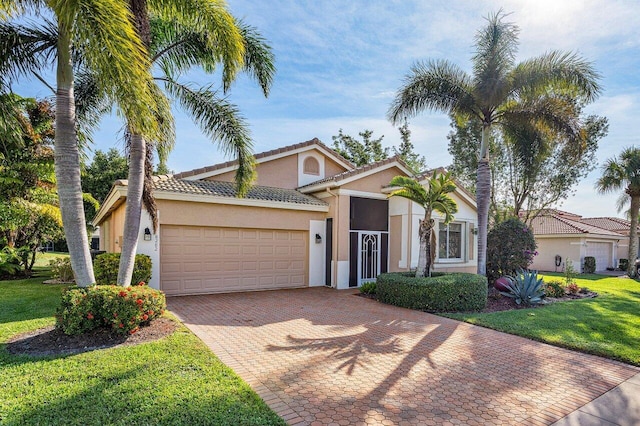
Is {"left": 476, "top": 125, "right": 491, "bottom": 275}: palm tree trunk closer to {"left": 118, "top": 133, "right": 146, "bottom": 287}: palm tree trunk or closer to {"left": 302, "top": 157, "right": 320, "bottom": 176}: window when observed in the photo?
{"left": 302, "top": 157, "right": 320, "bottom": 176}: window

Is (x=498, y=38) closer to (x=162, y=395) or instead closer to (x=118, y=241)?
(x=162, y=395)

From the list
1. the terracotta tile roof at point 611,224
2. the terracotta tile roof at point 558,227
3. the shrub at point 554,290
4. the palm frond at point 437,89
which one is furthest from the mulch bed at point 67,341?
the terracotta tile roof at point 611,224

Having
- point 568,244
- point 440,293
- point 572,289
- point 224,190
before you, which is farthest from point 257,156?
point 568,244

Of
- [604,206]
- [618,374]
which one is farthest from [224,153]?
[604,206]

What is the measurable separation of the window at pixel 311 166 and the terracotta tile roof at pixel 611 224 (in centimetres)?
3816

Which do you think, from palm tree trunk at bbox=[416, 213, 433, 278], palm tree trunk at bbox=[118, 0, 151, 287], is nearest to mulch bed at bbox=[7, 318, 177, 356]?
palm tree trunk at bbox=[118, 0, 151, 287]

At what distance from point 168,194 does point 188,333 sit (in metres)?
6.02

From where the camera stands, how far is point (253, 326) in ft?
29.2

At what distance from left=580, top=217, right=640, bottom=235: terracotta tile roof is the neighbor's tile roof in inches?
1577

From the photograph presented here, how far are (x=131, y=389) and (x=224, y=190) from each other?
9626 mm

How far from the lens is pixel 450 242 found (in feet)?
58.4

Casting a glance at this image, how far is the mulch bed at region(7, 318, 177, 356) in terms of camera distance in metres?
6.51

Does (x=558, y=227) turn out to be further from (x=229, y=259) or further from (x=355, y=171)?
(x=229, y=259)

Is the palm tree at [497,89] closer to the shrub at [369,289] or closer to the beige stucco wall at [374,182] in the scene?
the beige stucco wall at [374,182]
